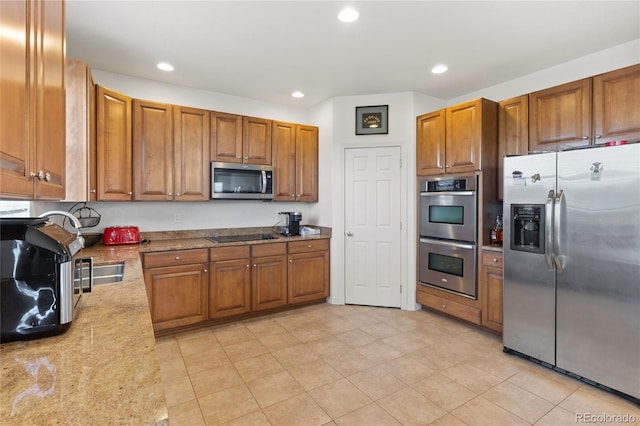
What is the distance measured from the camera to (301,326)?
3359 millimetres

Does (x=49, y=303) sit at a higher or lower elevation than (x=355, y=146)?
lower

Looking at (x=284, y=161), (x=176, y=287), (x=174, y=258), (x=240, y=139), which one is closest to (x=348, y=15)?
(x=240, y=139)

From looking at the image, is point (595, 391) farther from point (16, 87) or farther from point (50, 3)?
point (50, 3)

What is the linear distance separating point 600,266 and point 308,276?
107 inches

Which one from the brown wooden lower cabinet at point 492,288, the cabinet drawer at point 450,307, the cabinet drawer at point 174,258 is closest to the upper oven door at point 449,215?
the brown wooden lower cabinet at point 492,288

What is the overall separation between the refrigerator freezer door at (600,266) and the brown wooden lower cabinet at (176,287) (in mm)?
3131

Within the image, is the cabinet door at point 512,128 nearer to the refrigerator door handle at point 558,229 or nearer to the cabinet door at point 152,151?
the refrigerator door handle at point 558,229

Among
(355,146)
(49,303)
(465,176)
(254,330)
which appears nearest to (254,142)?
(355,146)

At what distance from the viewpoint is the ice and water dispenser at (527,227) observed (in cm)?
255

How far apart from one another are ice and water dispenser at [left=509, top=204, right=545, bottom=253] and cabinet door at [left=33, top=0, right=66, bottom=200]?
304 cm

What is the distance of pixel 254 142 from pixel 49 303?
2.96 m

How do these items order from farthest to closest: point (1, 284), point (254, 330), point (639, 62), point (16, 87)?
point (254, 330) < point (639, 62) < point (1, 284) < point (16, 87)

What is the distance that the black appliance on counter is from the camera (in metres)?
0.99

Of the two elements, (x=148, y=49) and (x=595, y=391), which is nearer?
(x=595, y=391)
